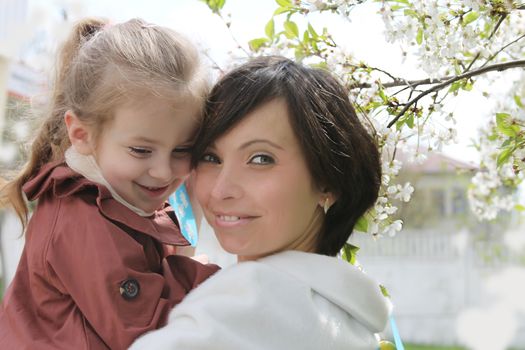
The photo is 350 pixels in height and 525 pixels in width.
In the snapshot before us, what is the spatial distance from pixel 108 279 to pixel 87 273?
1.9 inches

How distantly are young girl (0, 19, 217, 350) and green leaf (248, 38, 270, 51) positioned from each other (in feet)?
1.48

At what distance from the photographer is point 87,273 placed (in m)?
1.54

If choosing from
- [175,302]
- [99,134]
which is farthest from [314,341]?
[99,134]

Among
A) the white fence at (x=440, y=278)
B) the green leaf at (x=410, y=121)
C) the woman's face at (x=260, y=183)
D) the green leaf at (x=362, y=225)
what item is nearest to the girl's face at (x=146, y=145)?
the woman's face at (x=260, y=183)

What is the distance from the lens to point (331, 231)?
1.69 metres

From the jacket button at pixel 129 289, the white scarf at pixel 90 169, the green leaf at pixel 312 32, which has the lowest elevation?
the jacket button at pixel 129 289

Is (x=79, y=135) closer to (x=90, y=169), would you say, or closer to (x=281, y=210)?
(x=90, y=169)

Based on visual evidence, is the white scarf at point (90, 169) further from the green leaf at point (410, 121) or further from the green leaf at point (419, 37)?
the green leaf at point (419, 37)

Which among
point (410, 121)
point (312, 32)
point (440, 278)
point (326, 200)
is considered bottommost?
point (440, 278)

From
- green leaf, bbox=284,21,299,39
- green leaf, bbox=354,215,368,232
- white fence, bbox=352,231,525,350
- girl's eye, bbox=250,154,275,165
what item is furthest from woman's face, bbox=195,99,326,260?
white fence, bbox=352,231,525,350

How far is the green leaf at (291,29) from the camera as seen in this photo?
2.13 m

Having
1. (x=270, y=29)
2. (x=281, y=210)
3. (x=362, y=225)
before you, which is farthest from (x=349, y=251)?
(x=270, y=29)

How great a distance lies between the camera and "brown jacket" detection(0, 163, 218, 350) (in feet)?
5.00

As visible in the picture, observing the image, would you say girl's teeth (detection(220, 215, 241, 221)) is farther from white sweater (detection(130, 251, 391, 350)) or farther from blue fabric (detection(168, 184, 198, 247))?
blue fabric (detection(168, 184, 198, 247))
